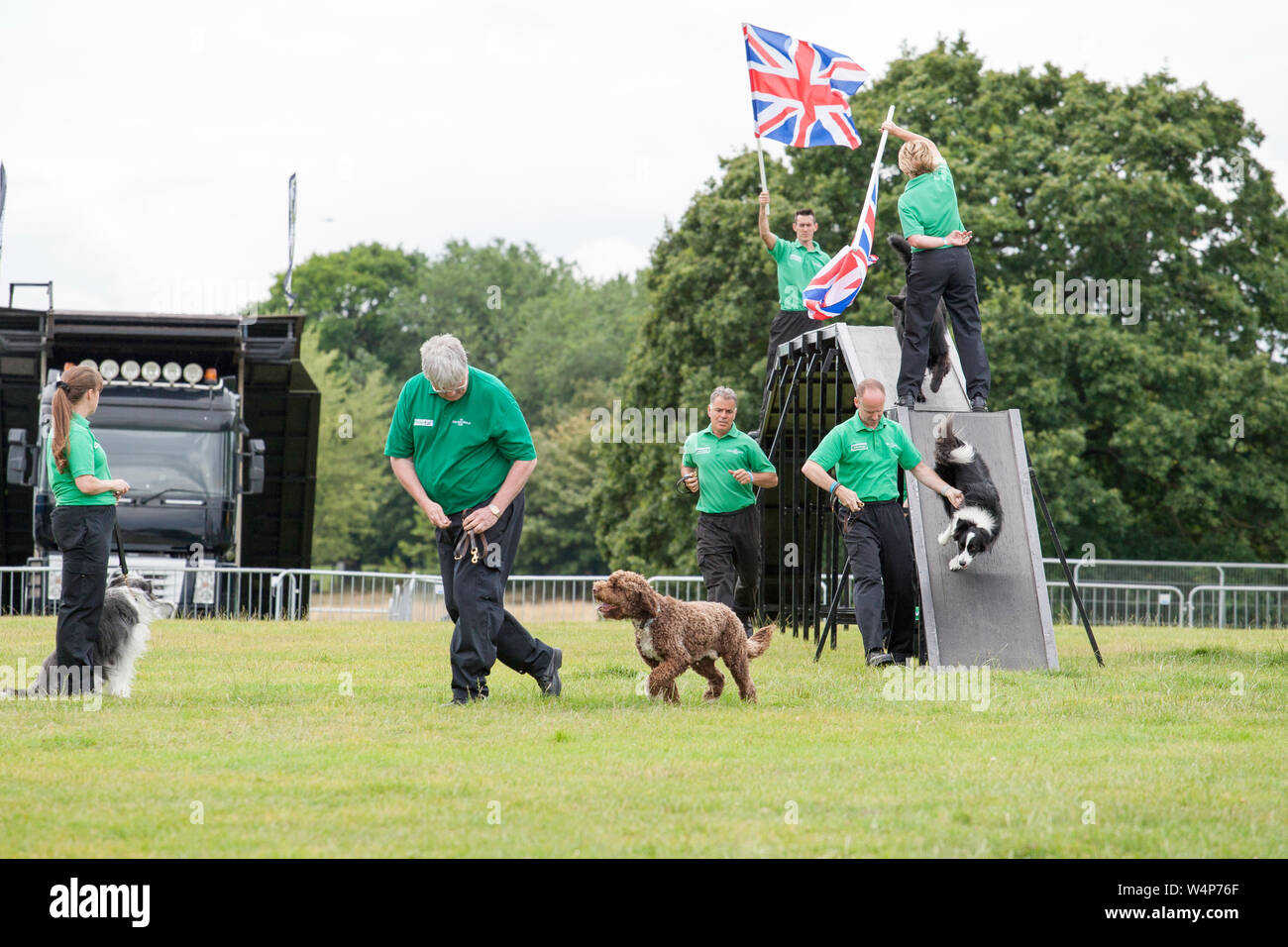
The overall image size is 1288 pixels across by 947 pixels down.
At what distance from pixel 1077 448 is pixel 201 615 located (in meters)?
16.5

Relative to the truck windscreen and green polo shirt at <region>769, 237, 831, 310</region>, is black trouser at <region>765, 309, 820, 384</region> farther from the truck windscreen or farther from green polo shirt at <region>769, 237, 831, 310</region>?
the truck windscreen

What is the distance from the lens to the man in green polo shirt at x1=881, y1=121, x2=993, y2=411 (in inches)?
430

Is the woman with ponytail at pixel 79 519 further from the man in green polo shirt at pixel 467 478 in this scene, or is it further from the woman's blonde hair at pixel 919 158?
the woman's blonde hair at pixel 919 158

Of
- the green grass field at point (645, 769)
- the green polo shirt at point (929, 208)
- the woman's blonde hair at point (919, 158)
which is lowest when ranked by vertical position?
the green grass field at point (645, 769)

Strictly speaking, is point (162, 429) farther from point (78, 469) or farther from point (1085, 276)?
point (1085, 276)

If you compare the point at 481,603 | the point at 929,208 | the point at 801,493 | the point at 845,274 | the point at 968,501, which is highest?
the point at 929,208

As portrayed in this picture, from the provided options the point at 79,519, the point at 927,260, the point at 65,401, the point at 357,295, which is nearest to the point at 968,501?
the point at 927,260

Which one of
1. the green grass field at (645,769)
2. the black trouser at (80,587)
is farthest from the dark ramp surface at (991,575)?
the black trouser at (80,587)

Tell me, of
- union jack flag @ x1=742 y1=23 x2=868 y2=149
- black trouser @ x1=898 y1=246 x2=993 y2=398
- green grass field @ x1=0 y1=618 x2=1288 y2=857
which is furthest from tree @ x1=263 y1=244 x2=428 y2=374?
green grass field @ x1=0 y1=618 x2=1288 y2=857

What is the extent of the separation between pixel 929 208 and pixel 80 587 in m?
6.49

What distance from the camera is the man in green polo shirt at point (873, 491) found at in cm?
1026

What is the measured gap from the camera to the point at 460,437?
7.89 metres

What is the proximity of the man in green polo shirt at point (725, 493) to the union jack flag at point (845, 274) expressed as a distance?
1732mm
